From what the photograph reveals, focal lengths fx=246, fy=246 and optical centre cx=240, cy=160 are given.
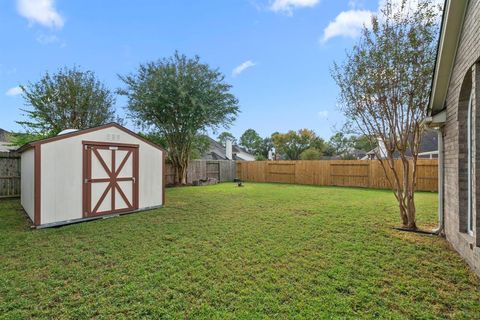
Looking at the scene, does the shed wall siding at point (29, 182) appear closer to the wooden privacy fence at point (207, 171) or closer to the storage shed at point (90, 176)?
the storage shed at point (90, 176)

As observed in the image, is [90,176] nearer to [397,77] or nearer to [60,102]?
[397,77]

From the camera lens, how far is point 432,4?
16.4ft

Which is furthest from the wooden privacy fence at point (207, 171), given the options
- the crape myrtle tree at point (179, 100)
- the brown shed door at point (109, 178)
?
the brown shed door at point (109, 178)

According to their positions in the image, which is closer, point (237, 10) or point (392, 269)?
point (392, 269)

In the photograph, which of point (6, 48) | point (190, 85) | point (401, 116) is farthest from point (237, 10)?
point (6, 48)

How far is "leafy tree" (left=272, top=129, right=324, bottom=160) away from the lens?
38.2 meters

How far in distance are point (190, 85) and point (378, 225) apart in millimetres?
12051

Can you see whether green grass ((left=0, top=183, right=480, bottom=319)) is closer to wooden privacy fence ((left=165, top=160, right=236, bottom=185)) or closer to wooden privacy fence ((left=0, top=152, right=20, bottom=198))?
wooden privacy fence ((left=0, top=152, right=20, bottom=198))

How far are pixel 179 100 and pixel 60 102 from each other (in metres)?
6.55

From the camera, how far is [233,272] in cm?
A: 331

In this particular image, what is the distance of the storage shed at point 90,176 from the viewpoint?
224 inches

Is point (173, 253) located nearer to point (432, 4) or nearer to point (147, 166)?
point (147, 166)

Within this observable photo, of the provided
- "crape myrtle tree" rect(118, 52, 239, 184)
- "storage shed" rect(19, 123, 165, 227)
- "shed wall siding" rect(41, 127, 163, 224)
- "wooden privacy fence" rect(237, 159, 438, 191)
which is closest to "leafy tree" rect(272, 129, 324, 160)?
"wooden privacy fence" rect(237, 159, 438, 191)

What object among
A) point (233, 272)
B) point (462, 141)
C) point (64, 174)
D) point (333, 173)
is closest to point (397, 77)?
point (462, 141)
